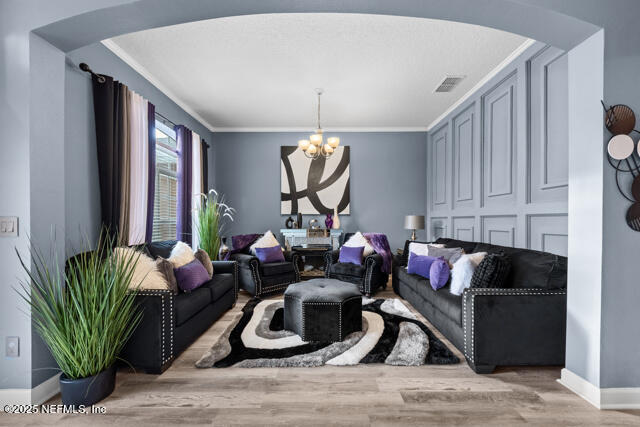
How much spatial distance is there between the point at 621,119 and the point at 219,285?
369 centimetres

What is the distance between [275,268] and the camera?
4.64 meters

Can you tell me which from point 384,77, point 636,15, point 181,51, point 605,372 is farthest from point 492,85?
point 181,51

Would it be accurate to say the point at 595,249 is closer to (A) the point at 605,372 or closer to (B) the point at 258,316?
(A) the point at 605,372

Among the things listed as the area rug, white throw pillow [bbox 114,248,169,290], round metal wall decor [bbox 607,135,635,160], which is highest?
round metal wall decor [bbox 607,135,635,160]

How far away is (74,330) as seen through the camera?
1867 millimetres

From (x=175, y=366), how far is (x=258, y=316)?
1.21 meters

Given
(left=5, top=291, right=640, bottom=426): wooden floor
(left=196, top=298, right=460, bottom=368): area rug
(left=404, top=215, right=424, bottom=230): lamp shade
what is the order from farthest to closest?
(left=404, top=215, right=424, bottom=230): lamp shade, (left=196, top=298, right=460, bottom=368): area rug, (left=5, top=291, right=640, bottom=426): wooden floor

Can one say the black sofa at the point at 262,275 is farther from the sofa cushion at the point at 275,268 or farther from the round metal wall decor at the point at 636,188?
the round metal wall decor at the point at 636,188

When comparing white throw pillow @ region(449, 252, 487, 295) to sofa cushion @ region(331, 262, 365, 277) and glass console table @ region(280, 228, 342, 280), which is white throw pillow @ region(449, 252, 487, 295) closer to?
sofa cushion @ region(331, 262, 365, 277)

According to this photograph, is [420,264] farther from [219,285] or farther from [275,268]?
[219,285]

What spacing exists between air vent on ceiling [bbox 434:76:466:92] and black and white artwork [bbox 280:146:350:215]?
2301 millimetres

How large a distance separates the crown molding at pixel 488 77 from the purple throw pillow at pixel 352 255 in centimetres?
279

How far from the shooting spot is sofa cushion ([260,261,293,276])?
455 cm

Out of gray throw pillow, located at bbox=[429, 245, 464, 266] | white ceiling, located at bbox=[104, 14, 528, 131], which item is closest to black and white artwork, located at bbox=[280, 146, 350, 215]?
white ceiling, located at bbox=[104, 14, 528, 131]
